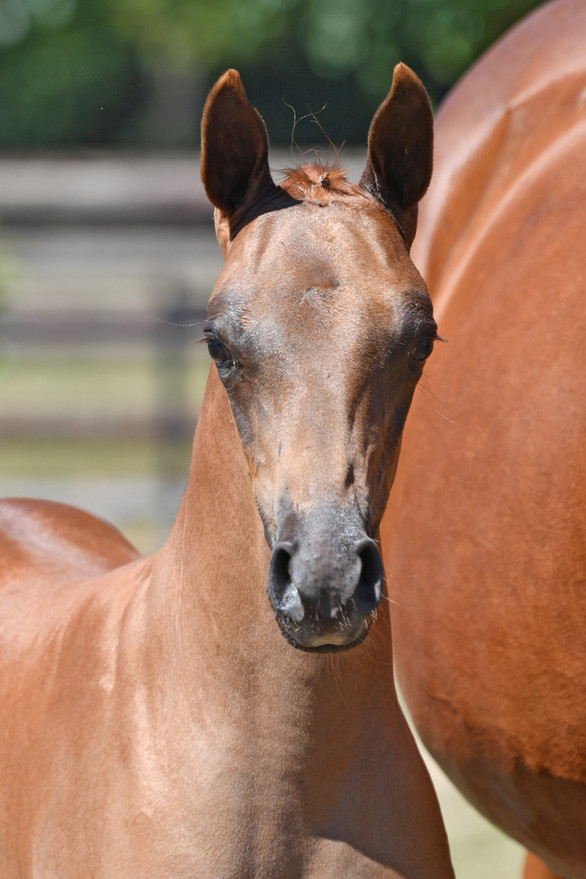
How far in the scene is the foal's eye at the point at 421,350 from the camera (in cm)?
175

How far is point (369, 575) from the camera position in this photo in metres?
1.53

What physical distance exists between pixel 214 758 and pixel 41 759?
16.1 inches

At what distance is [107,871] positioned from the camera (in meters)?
1.83

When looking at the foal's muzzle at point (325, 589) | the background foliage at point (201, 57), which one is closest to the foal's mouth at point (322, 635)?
the foal's muzzle at point (325, 589)

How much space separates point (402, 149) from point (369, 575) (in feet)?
2.54

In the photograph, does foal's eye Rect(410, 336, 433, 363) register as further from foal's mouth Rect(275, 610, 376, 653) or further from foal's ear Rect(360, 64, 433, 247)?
foal's mouth Rect(275, 610, 376, 653)

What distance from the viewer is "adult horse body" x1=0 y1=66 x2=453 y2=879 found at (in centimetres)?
164

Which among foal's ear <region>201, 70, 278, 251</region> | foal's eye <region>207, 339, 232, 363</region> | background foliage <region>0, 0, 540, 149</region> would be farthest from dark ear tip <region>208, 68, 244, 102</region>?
background foliage <region>0, 0, 540, 149</region>

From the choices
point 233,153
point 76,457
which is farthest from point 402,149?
point 76,457

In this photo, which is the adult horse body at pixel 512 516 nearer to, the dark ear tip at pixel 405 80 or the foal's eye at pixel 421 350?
the foal's eye at pixel 421 350

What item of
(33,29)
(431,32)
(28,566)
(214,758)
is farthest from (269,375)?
(33,29)

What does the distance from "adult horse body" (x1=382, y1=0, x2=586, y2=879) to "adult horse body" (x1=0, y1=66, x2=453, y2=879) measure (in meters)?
0.28

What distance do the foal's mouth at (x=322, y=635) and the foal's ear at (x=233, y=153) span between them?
0.71m

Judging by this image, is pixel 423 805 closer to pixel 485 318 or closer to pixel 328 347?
pixel 328 347
